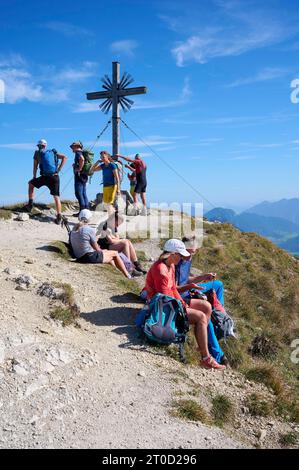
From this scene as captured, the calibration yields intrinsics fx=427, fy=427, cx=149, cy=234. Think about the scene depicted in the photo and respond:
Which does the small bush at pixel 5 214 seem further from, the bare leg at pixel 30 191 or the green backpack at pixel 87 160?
the green backpack at pixel 87 160

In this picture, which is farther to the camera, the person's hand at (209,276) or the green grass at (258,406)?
the person's hand at (209,276)

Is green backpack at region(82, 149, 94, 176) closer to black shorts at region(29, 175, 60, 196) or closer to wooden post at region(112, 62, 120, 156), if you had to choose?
black shorts at region(29, 175, 60, 196)

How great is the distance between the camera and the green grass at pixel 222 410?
6118mm

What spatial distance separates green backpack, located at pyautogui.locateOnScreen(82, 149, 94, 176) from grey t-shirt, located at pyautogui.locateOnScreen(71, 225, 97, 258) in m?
5.38

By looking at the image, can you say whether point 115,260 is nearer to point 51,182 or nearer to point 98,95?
point 51,182

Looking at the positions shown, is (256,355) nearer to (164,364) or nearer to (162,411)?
(164,364)

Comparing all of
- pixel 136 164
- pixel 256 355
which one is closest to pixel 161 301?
pixel 256 355

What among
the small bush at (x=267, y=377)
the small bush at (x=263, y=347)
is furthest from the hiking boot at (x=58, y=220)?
the small bush at (x=267, y=377)

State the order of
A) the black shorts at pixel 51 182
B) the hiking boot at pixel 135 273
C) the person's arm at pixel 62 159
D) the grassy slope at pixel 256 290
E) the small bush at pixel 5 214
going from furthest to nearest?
the small bush at pixel 5 214 < the person's arm at pixel 62 159 < the black shorts at pixel 51 182 < the hiking boot at pixel 135 273 < the grassy slope at pixel 256 290

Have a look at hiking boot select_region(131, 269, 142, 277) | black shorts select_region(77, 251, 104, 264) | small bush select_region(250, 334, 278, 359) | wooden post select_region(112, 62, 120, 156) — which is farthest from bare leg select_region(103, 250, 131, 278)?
wooden post select_region(112, 62, 120, 156)

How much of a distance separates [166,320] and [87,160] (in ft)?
33.7

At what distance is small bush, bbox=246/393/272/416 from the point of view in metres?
6.44

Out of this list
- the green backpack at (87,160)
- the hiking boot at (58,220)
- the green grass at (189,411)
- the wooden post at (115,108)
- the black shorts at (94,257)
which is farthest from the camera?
the wooden post at (115,108)

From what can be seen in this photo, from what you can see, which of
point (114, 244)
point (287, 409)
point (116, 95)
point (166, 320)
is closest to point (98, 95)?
point (116, 95)
